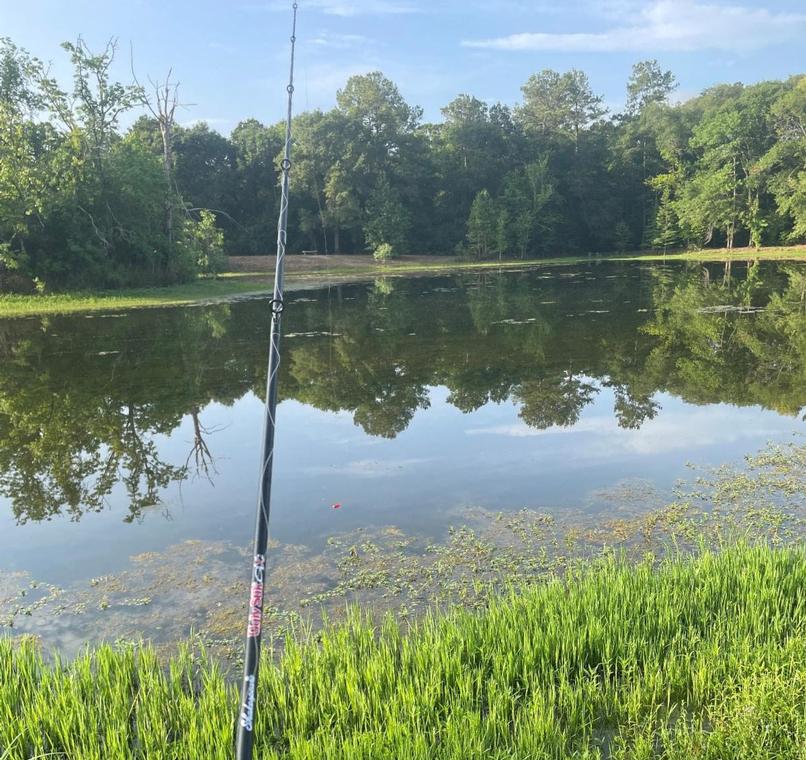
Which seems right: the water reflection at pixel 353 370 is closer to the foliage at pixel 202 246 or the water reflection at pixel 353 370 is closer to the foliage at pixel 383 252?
the foliage at pixel 202 246

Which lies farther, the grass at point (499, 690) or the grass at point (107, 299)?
the grass at point (107, 299)

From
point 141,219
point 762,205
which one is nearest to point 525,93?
point 762,205

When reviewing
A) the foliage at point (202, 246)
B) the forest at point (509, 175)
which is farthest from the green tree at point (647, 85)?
the foliage at point (202, 246)

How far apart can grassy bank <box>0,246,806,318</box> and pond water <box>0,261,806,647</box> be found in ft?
21.7

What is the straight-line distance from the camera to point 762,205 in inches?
2581

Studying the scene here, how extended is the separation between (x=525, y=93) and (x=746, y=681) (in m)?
88.6

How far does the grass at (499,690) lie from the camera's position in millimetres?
3535

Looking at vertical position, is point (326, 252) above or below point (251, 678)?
above

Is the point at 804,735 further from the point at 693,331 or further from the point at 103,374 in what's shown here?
the point at 693,331

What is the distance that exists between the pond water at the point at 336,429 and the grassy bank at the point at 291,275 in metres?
6.62

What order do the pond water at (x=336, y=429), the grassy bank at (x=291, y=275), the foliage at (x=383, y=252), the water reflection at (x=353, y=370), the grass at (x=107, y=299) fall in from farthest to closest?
the foliage at (x=383, y=252) < the grassy bank at (x=291, y=275) < the grass at (x=107, y=299) < the water reflection at (x=353, y=370) < the pond water at (x=336, y=429)

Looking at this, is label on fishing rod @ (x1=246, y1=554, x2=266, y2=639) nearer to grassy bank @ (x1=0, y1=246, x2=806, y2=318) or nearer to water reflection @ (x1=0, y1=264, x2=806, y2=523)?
water reflection @ (x1=0, y1=264, x2=806, y2=523)

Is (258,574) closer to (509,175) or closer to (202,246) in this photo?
(202,246)

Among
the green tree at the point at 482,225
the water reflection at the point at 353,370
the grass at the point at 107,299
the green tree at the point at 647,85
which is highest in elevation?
the green tree at the point at 647,85
